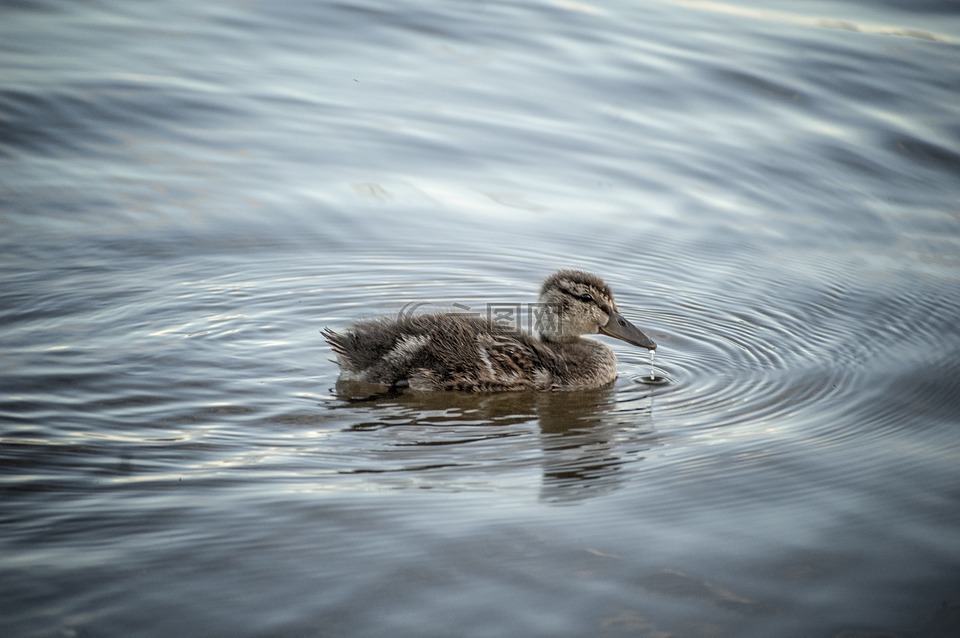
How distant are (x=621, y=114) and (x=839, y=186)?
8.30 feet

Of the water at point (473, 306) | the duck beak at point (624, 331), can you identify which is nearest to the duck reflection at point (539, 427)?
the water at point (473, 306)

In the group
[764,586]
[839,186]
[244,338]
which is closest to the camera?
Result: [764,586]

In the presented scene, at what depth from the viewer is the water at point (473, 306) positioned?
3.98 m

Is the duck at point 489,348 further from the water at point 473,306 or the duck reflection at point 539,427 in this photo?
the water at point 473,306

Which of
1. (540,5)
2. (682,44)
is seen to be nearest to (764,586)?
(682,44)

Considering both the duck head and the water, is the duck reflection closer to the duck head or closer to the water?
the water

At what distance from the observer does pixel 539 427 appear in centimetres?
565

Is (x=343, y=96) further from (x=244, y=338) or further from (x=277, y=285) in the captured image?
(x=244, y=338)

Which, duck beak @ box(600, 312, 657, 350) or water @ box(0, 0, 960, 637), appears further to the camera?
duck beak @ box(600, 312, 657, 350)

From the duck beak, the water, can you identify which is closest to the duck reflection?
the water

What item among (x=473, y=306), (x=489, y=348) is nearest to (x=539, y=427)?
(x=489, y=348)

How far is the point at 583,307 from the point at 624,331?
29 cm

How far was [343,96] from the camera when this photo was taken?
11016 millimetres

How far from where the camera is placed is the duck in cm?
616
